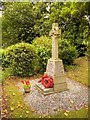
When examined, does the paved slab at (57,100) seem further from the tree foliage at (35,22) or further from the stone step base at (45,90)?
the tree foliage at (35,22)

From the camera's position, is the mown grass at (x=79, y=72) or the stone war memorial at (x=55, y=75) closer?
the stone war memorial at (x=55, y=75)

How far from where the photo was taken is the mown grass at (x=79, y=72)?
656 cm

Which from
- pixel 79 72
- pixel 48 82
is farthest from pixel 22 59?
pixel 79 72

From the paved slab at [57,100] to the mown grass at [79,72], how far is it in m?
0.99

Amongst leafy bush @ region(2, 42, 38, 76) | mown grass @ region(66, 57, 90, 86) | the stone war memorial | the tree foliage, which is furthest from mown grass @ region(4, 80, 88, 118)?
Result: the tree foliage

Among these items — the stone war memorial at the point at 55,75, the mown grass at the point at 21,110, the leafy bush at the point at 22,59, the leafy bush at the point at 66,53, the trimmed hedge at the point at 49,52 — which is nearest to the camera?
the mown grass at the point at 21,110

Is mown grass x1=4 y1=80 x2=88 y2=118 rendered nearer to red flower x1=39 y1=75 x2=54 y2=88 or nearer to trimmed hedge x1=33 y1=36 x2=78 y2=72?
red flower x1=39 y1=75 x2=54 y2=88

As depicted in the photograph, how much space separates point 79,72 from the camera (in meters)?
7.59

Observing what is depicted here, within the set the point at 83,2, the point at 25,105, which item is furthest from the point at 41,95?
the point at 83,2

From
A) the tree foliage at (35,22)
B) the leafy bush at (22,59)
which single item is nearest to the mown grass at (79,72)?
the leafy bush at (22,59)

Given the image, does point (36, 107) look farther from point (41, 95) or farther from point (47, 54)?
point (47, 54)

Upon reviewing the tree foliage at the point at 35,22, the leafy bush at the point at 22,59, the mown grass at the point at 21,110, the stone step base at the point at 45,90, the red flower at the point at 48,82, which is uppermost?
the tree foliage at the point at 35,22

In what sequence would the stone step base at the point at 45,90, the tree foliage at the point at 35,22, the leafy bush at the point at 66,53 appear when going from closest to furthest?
the stone step base at the point at 45,90
the leafy bush at the point at 66,53
the tree foliage at the point at 35,22

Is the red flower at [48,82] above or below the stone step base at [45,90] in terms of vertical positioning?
above
